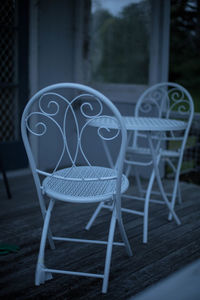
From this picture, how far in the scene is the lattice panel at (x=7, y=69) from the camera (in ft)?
12.8

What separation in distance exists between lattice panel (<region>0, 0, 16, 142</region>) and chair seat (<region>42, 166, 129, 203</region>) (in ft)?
7.11

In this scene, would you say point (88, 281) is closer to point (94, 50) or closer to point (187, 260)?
point (187, 260)

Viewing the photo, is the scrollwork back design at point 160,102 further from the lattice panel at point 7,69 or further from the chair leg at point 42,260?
the chair leg at point 42,260

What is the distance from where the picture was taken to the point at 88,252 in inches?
89.7

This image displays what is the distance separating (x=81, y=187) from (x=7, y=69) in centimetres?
249

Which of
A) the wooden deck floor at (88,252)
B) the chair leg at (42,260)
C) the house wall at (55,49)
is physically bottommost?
the wooden deck floor at (88,252)

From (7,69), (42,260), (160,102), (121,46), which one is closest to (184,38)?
(121,46)

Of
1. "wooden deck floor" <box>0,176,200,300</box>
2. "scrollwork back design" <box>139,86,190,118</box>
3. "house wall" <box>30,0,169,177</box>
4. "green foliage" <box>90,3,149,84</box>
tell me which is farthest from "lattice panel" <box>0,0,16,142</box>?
"scrollwork back design" <box>139,86,190,118</box>

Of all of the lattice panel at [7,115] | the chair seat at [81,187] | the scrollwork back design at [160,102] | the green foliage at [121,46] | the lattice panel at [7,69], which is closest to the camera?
the chair seat at [81,187]

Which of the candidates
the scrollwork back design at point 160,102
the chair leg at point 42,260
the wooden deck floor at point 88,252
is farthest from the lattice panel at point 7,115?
the chair leg at point 42,260

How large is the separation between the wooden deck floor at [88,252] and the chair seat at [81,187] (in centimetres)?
45

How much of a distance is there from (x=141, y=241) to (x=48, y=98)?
2.31m

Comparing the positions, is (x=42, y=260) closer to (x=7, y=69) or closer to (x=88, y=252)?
(x=88, y=252)

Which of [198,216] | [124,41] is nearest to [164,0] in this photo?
[124,41]
